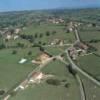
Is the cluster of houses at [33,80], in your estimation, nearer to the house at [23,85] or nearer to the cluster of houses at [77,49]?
the house at [23,85]

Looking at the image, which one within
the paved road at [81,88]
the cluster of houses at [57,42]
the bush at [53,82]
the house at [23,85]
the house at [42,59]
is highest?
the paved road at [81,88]

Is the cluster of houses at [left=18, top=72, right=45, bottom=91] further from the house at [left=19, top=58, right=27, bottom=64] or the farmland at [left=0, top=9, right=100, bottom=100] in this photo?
the house at [left=19, top=58, right=27, bottom=64]

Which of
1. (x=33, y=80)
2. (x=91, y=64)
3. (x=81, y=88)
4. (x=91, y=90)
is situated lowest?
(x=33, y=80)

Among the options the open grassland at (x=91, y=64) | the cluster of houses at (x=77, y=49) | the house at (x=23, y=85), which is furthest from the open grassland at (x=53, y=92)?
the cluster of houses at (x=77, y=49)

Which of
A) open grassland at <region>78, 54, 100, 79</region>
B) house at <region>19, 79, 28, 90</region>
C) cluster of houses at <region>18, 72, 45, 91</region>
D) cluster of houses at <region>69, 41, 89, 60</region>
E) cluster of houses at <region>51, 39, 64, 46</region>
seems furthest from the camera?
cluster of houses at <region>51, 39, 64, 46</region>

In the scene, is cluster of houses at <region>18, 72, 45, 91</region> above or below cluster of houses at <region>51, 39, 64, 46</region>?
above

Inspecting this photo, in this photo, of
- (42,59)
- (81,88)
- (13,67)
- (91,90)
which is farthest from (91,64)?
(13,67)

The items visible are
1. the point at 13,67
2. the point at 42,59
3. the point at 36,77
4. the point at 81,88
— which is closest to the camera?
the point at 81,88

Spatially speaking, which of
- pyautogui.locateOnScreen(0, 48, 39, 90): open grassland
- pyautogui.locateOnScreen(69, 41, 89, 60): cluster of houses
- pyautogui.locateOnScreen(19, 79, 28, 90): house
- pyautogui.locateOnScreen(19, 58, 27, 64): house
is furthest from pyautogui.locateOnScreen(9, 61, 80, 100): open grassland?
pyautogui.locateOnScreen(69, 41, 89, 60): cluster of houses

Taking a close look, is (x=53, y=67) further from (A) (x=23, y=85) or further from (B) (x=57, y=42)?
(B) (x=57, y=42)
